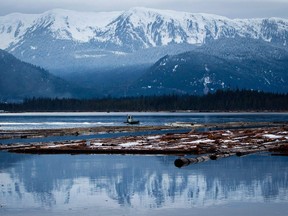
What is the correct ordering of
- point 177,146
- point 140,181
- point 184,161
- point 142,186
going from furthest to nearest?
1. point 177,146
2. point 184,161
3. point 140,181
4. point 142,186

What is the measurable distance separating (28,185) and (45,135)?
63.6 meters

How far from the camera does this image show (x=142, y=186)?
5444 centimetres

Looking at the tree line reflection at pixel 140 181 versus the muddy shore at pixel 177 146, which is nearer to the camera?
the tree line reflection at pixel 140 181

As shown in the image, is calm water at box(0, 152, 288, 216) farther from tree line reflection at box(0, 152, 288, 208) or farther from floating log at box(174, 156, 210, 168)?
floating log at box(174, 156, 210, 168)

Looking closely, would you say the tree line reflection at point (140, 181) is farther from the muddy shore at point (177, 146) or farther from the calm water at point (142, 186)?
the muddy shore at point (177, 146)

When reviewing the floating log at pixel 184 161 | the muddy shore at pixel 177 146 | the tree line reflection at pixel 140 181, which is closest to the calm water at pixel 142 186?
the tree line reflection at pixel 140 181

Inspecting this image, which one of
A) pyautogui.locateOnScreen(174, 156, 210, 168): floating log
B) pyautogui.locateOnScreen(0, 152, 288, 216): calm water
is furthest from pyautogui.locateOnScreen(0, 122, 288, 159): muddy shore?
pyautogui.locateOnScreen(0, 152, 288, 216): calm water

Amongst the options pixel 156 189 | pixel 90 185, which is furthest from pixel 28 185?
pixel 156 189

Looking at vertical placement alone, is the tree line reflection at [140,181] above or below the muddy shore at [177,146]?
below

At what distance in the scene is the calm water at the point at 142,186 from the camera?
44.4m

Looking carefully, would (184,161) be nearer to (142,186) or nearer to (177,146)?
(142,186)

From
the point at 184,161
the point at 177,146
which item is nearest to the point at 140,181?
the point at 184,161

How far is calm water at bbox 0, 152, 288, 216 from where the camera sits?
4441 centimetres

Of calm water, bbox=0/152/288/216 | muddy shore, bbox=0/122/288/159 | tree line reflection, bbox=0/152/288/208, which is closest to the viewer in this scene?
calm water, bbox=0/152/288/216
